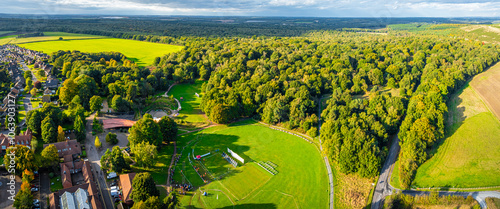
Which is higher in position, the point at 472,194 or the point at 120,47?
the point at 120,47

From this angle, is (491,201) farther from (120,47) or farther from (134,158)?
(120,47)

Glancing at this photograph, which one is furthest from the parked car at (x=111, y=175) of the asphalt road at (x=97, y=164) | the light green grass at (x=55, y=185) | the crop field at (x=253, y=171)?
the crop field at (x=253, y=171)

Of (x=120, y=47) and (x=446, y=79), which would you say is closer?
(x=446, y=79)

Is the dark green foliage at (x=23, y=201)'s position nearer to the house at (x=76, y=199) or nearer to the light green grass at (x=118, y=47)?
the house at (x=76, y=199)

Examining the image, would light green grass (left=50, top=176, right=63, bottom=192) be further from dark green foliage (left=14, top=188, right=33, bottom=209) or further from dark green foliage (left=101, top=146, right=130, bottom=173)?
dark green foliage (left=101, top=146, right=130, bottom=173)

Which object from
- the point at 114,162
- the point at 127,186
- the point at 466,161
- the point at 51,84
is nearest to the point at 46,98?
the point at 51,84

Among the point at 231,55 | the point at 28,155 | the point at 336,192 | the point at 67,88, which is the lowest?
the point at 336,192

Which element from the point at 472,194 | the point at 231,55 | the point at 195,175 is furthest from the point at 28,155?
the point at 231,55
